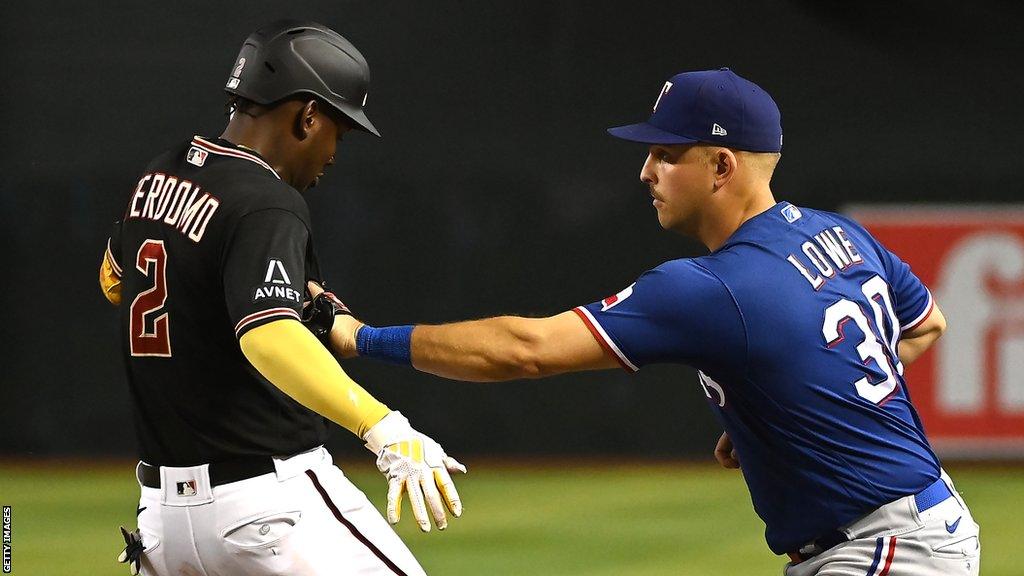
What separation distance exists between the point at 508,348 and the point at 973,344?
309 inches

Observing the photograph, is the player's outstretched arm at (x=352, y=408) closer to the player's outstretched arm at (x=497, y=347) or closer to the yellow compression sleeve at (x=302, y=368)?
the yellow compression sleeve at (x=302, y=368)

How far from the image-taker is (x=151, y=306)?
3451 mm

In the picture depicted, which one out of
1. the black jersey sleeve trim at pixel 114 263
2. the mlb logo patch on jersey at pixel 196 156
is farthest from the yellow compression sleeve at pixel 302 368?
the black jersey sleeve trim at pixel 114 263

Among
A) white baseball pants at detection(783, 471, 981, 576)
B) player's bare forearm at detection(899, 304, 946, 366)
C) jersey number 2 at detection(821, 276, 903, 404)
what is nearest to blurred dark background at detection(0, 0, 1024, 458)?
player's bare forearm at detection(899, 304, 946, 366)

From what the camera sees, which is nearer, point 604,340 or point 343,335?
point 604,340

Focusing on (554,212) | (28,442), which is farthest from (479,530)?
(28,442)

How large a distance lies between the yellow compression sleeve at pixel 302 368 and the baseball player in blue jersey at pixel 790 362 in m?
0.55

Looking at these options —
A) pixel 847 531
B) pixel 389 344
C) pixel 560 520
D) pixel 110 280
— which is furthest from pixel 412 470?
pixel 560 520

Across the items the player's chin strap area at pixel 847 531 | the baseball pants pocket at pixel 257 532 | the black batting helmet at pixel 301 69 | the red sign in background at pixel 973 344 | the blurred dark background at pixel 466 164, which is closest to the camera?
the baseball pants pocket at pixel 257 532

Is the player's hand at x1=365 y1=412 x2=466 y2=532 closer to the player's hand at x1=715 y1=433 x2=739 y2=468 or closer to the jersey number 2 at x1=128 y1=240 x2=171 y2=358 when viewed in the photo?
the jersey number 2 at x1=128 y1=240 x2=171 y2=358

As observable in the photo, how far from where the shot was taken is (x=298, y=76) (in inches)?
144

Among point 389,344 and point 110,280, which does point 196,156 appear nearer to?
point 389,344

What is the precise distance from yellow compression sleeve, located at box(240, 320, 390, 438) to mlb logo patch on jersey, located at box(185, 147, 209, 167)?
63 centimetres

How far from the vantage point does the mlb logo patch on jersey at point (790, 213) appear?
369 centimetres
